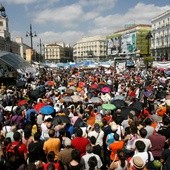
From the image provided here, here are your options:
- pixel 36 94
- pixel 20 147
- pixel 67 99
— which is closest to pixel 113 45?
pixel 36 94

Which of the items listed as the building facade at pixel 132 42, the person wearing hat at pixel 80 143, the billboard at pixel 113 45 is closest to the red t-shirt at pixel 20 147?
the person wearing hat at pixel 80 143

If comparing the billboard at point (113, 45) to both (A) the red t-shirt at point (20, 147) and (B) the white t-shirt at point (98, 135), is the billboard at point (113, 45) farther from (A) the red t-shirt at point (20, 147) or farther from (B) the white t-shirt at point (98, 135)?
(A) the red t-shirt at point (20, 147)

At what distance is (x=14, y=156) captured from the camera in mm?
7367

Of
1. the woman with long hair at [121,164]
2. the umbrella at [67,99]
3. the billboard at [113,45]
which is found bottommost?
the woman with long hair at [121,164]

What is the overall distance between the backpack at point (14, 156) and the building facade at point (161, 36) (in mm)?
97222

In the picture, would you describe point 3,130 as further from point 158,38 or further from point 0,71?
point 158,38

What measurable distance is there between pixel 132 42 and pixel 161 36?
84.4ft

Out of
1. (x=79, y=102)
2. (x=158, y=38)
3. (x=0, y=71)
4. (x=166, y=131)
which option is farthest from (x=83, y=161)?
(x=158, y=38)

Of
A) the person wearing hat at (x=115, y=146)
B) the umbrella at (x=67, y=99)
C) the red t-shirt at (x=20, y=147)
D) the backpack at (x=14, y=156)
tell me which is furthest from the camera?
the umbrella at (x=67, y=99)

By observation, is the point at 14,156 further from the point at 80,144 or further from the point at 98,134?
the point at 98,134

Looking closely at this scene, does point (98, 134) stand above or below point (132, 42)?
below

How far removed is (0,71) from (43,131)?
19.7m

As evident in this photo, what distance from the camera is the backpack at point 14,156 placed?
7.23 meters

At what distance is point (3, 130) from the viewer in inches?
385
